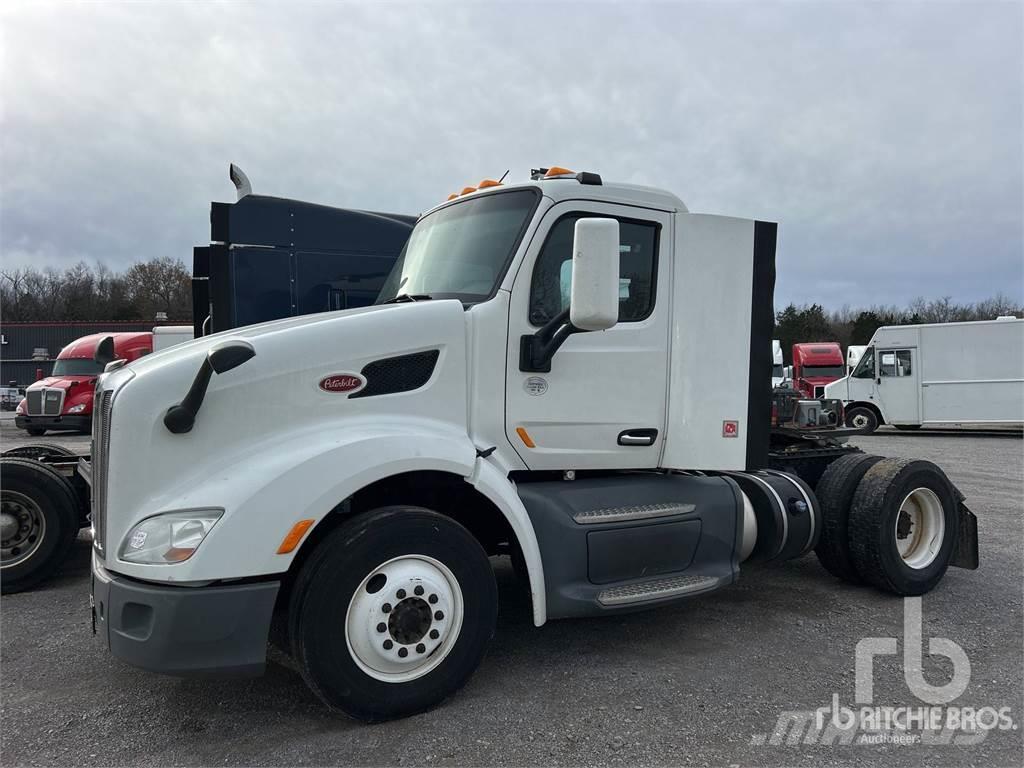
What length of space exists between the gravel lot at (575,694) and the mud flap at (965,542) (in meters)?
0.28

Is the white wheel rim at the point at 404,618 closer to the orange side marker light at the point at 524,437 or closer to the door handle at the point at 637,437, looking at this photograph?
the orange side marker light at the point at 524,437

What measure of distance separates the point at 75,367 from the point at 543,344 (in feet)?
62.4

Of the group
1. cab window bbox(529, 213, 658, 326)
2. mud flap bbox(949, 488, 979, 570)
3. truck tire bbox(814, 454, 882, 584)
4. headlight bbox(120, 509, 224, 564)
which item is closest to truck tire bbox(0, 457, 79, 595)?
headlight bbox(120, 509, 224, 564)

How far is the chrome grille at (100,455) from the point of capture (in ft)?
11.5

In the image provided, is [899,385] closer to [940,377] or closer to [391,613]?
[940,377]

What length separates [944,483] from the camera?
5.85m

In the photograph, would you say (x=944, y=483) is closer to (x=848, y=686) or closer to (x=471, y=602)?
(x=848, y=686)

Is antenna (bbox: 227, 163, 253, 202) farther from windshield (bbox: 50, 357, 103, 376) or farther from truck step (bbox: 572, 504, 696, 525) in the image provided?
windshield (bbox: 50, 357, 103, 376)

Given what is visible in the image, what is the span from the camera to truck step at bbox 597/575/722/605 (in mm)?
4125

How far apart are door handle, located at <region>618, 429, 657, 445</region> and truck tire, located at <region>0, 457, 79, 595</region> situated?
4182 millimetres

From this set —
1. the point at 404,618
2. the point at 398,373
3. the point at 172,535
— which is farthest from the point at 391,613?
the point at 398,373

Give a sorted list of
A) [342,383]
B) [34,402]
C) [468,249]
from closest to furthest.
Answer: [342,383]
[468,249]
[34,402]

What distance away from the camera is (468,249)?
14.5ft

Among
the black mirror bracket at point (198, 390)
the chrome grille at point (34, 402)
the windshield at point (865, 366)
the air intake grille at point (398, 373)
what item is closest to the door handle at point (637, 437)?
the air intake grille at point (398, 373)
